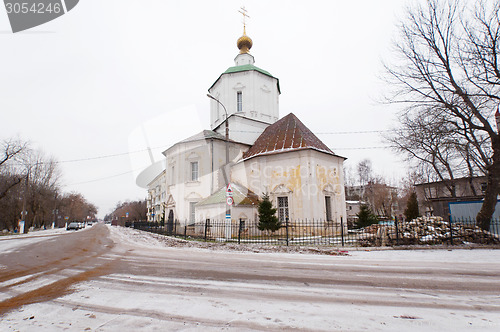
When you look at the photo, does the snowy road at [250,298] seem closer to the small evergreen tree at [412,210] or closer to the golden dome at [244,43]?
the small evergreen tree at [412,210]

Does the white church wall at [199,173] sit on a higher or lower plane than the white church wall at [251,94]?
lower

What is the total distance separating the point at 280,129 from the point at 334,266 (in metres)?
16.4

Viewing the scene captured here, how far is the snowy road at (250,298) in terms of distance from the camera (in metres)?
3.11

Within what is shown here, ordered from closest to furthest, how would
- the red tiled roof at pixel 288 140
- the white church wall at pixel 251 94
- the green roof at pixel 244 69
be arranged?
the red tiled roof at pixel 288 140, the white church wall at pixel 251 94, the green roof at pixel 244 69

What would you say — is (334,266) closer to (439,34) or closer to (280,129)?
(439,34)

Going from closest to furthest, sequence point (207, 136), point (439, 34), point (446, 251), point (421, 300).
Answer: point (421, 300), point (446, 251), point (439, 34), point (207, 136)

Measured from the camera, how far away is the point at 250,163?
21469mm

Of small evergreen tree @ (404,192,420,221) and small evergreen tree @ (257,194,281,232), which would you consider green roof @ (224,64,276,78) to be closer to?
small evergreen tree @ (257,194,281,232)

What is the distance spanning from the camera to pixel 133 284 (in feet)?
16.5

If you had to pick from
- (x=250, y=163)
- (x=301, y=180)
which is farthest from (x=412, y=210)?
(x=250, y=163)

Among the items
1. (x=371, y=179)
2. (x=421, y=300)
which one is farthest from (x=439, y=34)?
(x=371, y=179)

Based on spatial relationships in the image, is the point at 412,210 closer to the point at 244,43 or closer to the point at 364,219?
the point at 364,219

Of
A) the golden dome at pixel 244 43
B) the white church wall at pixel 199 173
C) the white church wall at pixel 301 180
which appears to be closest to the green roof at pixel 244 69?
the golden dome at pixel 244 43

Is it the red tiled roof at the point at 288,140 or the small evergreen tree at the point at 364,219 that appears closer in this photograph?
the red tiled roof at the point at 288,140
